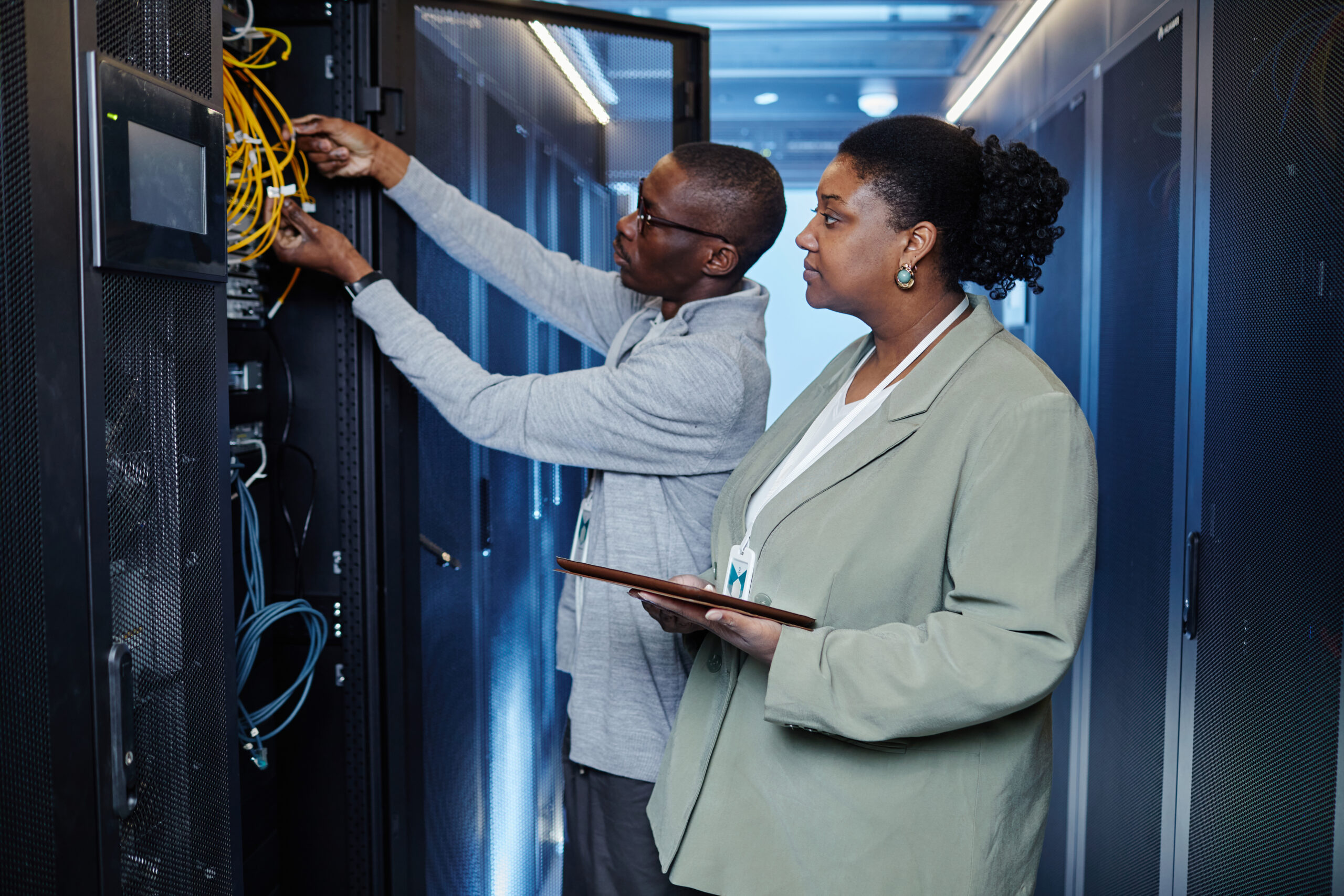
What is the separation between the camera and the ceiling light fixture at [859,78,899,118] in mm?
4980

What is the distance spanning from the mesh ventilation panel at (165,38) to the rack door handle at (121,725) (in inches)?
24.0

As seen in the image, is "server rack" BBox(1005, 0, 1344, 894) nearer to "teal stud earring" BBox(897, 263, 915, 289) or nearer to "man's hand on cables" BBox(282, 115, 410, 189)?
"teal stud earring" BBox(897, 263, 915, 289)

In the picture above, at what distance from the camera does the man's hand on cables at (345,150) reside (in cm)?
159

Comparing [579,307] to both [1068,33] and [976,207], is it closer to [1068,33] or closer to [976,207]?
[976,207]

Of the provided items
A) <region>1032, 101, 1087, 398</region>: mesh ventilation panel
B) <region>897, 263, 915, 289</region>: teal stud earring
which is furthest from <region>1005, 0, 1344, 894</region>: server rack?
<region>897, 263, 915, 289</region>: teal stud earring

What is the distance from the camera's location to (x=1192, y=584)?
1905mm

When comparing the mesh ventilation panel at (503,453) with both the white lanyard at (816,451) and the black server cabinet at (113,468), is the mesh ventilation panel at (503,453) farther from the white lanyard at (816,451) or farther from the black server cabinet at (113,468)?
the white lanyard at (816,451)

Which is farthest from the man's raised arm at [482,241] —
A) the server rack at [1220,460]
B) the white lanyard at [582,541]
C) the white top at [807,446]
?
the server rack at [1220,460]

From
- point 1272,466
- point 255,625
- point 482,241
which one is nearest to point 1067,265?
point 1272,466

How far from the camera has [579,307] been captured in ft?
6.43

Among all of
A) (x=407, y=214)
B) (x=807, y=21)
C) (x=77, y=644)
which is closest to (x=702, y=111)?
(x=407, y=214)

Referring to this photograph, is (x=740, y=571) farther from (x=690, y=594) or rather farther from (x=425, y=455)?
(x=425, y=455)

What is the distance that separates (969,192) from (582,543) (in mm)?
874

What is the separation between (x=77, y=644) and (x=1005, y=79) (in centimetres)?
407
